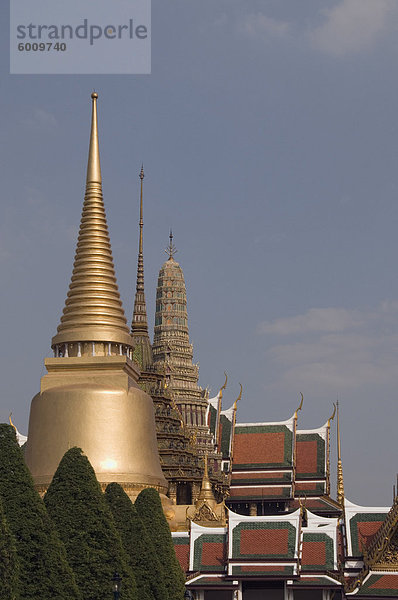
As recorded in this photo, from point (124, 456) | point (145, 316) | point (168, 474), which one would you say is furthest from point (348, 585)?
point (145, 316)

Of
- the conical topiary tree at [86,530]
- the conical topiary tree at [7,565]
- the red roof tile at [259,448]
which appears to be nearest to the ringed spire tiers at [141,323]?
the red roof tile at [259,448]

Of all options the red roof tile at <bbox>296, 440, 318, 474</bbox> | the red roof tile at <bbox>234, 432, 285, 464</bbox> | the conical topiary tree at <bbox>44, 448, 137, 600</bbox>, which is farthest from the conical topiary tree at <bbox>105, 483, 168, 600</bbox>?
the red roof tile at <bbox>296, 440, 318, 474</bbox>

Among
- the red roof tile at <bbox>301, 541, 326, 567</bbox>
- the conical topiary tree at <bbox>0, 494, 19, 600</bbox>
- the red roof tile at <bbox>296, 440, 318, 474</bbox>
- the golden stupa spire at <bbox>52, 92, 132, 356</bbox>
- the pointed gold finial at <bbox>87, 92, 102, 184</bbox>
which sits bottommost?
the conical topiary tree at <bbox>0, 494, 19, 600</bbox>

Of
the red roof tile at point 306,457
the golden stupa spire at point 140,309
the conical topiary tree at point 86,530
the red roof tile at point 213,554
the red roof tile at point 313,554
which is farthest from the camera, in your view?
the golden stupa spire at point 140,309

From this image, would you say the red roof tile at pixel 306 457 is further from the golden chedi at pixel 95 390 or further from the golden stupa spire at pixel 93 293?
the golden stupa spire at pixel 93 293

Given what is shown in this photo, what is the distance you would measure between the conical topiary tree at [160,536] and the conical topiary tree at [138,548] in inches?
65.1

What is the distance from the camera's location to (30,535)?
70.4 ft

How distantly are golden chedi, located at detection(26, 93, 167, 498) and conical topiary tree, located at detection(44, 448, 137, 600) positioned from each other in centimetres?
1838

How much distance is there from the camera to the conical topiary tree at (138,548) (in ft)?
88.7

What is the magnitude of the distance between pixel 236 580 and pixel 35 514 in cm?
2074

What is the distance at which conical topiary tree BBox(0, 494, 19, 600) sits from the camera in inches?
738

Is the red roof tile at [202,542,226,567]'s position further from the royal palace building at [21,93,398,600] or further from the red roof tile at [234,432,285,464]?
the red roof tile at [234,432,285,464]

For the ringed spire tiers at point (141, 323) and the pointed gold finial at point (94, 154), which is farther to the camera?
the ringed spire tiers at point (141, 323)

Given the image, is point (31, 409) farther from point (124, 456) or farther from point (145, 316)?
point (145, 316)
